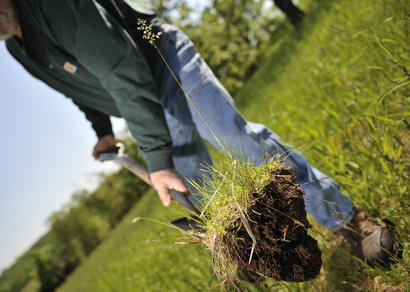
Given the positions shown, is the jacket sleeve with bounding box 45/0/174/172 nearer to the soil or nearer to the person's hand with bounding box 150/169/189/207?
the person's hand with bounding box 150/169/189/207

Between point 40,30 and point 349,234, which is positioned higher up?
point 40,30

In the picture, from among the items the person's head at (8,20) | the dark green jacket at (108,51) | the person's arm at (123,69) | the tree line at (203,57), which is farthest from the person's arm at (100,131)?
the tree line at (203,57)

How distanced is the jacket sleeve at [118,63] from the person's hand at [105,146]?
912 mm

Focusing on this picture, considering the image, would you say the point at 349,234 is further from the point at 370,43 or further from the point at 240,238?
the point at 370,43

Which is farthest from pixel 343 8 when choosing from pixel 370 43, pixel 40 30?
pixel 40 30

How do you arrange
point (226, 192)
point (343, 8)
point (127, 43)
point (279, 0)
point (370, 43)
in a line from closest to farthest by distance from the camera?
point (226, 192) → point (127, 43) → point (370, 43) → point (343, 8) → point (279, 0)

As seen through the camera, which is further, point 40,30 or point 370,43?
point 370,43

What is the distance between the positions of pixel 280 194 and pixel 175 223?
71cm

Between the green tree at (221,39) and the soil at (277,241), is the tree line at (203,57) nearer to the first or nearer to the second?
the green tree at (221,39)

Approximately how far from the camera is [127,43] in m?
1.49

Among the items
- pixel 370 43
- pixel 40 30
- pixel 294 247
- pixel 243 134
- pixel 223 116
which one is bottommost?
pixel 370 43

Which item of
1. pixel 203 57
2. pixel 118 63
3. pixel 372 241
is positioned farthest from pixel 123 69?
pixel 203 57

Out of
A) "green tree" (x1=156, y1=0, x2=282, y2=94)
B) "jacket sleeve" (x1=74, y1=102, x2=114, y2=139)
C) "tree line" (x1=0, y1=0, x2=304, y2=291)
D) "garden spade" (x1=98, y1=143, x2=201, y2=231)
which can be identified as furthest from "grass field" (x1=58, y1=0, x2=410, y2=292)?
"green tree" (x1=156, y1=0, x2=282, y2=94)

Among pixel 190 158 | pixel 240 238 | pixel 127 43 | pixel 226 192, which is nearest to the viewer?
pixel 240 238
